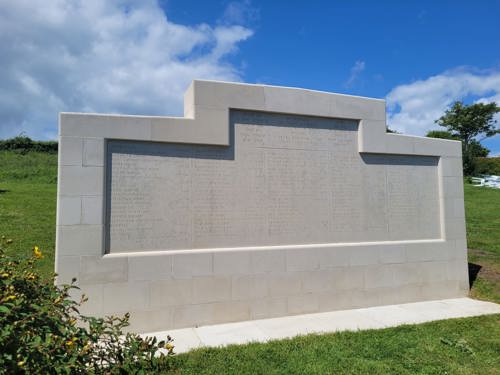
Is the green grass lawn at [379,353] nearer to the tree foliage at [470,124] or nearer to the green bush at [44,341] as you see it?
the green bush at [44,341]

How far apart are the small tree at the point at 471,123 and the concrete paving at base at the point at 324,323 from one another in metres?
31.7

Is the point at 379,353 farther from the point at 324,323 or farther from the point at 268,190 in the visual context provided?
the point at 268,190

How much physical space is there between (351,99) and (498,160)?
125ft

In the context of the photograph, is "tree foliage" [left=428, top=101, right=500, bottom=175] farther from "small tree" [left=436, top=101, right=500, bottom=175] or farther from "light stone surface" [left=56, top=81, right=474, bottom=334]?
"light stone surface" [left=56, top=81, right=474, bottom=334]

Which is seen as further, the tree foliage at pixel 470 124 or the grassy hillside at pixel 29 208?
the tree foliage at pixel 470 124

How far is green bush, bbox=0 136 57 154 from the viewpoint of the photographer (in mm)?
26078

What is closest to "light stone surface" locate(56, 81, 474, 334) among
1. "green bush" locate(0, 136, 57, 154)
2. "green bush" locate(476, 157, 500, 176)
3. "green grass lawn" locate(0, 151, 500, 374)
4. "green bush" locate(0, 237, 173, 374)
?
"green grass lawn" locate(0, 151, 500, 374)

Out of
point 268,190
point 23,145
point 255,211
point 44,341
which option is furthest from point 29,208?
point 23,145

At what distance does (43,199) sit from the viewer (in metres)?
14.2

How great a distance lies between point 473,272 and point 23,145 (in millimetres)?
29317

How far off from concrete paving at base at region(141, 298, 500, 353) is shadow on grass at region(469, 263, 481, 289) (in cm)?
103

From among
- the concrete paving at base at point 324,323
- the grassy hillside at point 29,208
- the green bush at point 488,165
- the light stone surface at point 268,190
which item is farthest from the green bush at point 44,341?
the green bush at point 488,165

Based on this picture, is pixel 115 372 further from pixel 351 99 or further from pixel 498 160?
pixel 498 160

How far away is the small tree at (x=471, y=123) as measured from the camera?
34.5m
